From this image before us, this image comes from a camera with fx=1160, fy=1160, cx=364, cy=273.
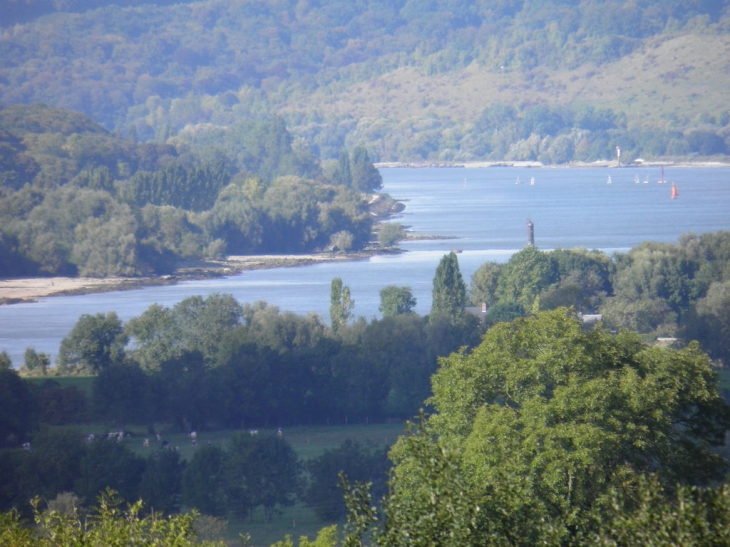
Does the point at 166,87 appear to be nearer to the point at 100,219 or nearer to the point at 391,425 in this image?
the point at 100,219

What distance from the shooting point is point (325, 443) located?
1834 centimetres

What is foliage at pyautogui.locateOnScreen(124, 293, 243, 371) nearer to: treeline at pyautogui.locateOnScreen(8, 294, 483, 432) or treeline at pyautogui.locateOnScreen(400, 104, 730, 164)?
treeline at pyautogui.locateOnScreen(8, 294, 483, 432)

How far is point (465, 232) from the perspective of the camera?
5325cm

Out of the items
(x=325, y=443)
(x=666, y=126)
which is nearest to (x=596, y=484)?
(x=325, y=443)

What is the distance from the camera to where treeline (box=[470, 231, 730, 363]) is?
27.0 m

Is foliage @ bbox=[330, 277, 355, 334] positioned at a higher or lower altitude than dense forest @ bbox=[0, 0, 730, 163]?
lower

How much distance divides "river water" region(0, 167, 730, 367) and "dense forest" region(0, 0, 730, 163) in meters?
21.9

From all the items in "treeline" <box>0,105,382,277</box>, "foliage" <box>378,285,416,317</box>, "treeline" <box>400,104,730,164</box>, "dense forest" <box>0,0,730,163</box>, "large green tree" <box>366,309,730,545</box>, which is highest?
"dense forest" <box>0,0,730,163</box>

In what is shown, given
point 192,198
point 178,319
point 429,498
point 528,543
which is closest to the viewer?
point 429,498

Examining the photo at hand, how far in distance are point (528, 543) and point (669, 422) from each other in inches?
133

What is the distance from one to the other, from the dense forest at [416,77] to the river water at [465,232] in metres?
21.9

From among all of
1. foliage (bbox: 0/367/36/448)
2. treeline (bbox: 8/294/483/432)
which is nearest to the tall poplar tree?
treeline (bbox: 8/294/483/432)

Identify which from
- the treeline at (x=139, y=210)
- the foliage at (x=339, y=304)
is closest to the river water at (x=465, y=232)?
the foliage at (x=339, y=304)

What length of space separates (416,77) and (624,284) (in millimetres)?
133537
